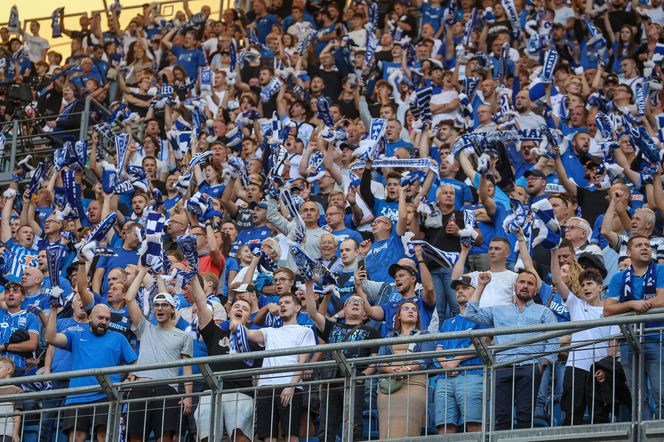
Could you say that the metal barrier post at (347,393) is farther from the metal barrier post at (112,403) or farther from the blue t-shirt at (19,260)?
the blue t-shirt at (19,260)

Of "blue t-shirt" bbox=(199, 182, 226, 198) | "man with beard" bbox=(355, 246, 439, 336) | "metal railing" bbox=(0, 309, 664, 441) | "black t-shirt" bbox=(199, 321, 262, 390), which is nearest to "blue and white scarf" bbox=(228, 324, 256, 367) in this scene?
"black t-shirt" bbox=(199, 321, 262, 390)

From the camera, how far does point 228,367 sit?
1260 centimetres

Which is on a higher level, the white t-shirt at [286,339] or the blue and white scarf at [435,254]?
the blue and white scarf at [435,254]

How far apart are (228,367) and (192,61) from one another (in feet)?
35.8

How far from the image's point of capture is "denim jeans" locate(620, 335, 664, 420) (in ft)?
34.2

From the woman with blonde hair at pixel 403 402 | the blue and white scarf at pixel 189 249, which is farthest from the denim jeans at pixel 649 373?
the blue and white scarf at pixel 189 249

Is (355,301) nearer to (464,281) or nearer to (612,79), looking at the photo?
(464,281)

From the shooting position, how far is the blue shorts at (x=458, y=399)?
11141 mm

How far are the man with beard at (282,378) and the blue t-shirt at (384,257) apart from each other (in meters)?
1.83

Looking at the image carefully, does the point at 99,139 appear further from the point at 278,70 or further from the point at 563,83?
the point at 563,83

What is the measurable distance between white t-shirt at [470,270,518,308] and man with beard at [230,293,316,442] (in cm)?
148

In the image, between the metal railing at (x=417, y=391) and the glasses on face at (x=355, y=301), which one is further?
the glasses on face at (x=355, y=301)

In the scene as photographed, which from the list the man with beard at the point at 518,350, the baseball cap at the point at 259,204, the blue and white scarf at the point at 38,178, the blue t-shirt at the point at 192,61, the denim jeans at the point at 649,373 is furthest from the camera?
the blue t-shirt at the point at 192,61

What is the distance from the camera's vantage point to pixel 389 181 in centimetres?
1608
